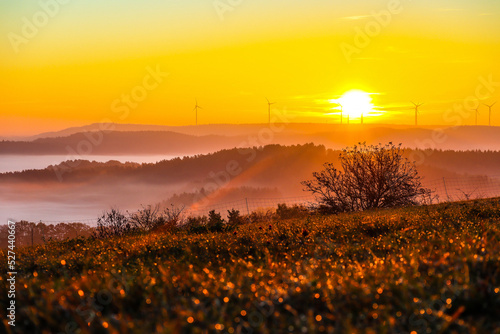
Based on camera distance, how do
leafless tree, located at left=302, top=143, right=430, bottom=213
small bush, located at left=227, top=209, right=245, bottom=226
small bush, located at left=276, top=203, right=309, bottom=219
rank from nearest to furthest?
1. small bush, located at left=227, top=209, right=245, bottom=226
2. leafless tree, located at left=302, top=143, right=430, bottom=213
3. small bush, located at left=276, top=203, right=309, bottom=219

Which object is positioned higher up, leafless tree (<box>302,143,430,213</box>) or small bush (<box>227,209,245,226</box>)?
leafless tree (<box>302,143,430,213</box>)

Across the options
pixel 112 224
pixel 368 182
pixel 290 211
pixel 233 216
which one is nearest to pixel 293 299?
pixel 112 224

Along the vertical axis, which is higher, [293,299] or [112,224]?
[293,299]

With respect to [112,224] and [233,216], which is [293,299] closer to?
[112,224]

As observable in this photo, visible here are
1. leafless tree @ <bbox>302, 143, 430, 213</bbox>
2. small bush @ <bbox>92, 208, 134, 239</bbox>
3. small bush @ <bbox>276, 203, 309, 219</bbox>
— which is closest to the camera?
small bush @ <bbox>92, 208, 134, 239</bbox>

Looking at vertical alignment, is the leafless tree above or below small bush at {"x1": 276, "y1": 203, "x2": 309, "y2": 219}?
above

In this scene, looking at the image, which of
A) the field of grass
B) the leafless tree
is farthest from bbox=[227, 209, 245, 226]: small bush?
the field of grass

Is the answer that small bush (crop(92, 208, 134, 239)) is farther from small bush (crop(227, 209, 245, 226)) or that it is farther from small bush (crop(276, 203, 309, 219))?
small bush (crop(276, 203, 309, 219))

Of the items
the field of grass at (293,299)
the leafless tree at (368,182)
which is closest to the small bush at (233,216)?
the leafless tree at (368,182)

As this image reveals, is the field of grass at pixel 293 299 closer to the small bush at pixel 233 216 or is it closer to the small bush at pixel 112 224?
the small bush at pixel 112 224

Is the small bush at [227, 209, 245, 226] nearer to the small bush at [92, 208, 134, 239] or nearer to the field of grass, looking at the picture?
the small bush at [92, 208, 134, 239]

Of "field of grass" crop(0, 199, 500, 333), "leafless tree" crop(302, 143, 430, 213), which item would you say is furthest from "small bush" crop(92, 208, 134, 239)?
"field of grass" crop(0, 199, 500, 333)

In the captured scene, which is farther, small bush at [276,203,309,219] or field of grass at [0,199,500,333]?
small bush at [276,203,309,219]

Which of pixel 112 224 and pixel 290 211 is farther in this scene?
pixel 290 211
